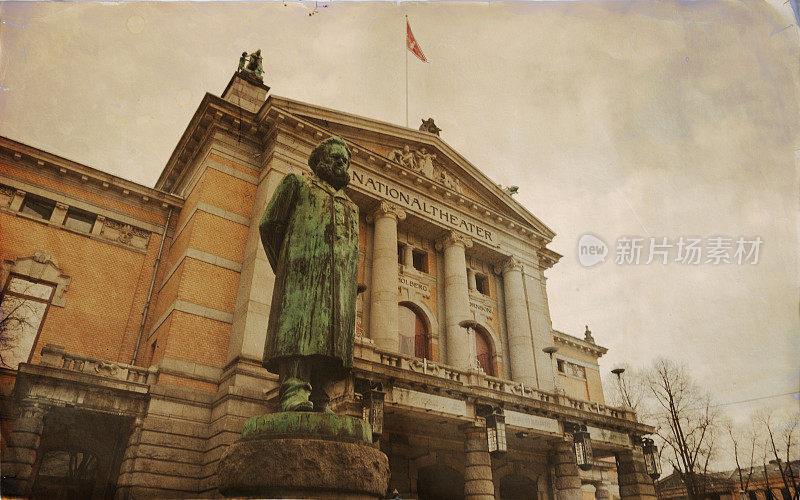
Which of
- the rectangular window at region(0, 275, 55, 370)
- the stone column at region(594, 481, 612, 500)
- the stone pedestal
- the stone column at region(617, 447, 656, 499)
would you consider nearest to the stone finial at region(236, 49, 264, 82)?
the rectangular window at region(0, 275, 55, 370)

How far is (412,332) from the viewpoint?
21047 mm

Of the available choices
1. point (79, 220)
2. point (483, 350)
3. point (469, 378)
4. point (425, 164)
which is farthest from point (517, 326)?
point (79, 220)

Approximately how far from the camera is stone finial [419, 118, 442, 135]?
85.7ft

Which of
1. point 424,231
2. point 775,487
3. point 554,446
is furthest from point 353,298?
point 775,487

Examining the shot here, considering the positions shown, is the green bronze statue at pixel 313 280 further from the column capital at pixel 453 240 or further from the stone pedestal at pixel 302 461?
the column capital at pixel 453 240

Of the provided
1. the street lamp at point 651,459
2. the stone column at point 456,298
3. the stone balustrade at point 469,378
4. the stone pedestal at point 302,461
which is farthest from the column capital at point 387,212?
the stone pedestal at point 302,461

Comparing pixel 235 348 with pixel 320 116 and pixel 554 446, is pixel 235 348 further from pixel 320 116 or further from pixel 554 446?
pixel 554 446

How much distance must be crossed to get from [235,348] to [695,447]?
2732 centimetres

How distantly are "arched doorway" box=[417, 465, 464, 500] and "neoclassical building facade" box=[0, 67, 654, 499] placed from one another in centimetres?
7

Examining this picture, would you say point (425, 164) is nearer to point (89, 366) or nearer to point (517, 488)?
point (517, 488)

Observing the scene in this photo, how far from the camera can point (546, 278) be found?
2786cm

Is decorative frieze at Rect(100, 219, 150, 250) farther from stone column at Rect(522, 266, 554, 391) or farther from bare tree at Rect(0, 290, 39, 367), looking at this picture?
stone column at Rect(522, 266, 554, 391)

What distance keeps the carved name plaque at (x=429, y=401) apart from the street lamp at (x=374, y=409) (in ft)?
2.68

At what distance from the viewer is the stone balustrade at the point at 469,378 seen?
14.6 meters
